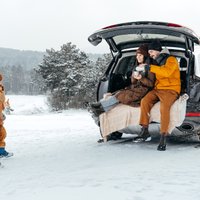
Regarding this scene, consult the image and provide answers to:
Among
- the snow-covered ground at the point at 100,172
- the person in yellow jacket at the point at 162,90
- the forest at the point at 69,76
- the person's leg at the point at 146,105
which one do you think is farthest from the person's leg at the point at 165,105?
the forest at the point at 69,76

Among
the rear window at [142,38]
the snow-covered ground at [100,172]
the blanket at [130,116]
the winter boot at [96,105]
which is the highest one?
the rear window at [142,38]

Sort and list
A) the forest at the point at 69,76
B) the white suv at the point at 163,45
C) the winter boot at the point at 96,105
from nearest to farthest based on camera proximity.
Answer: the white suv at the point at 163,45 < the winter boot at the point at 96,105 < the forest at the point at 69,76

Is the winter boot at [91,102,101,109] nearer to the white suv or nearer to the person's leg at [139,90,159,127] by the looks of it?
the white suv

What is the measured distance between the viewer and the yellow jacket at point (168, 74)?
19.0 feet

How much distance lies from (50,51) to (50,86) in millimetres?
4841

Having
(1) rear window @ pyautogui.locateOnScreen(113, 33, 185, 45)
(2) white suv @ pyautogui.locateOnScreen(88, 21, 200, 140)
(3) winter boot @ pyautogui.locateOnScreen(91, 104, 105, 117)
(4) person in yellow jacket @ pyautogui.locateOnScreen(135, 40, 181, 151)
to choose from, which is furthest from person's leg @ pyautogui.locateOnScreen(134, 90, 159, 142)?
(1) rear window @ pyautogui.locateOnScreen(113, 33, 185, 45)

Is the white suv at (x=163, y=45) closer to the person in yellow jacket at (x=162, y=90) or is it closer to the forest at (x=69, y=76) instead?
the person in yellow jacket at (x=162, y=90)

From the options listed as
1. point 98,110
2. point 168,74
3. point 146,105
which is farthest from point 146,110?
point 98,110

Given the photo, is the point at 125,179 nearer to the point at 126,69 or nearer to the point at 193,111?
the point at 193,111

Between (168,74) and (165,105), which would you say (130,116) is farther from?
(168,74)

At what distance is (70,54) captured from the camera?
157 feet

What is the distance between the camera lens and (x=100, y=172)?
14.9ft

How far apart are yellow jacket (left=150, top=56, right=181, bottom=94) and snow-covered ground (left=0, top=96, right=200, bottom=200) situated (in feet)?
3.14

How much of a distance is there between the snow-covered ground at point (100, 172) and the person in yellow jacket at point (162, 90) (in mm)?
338
